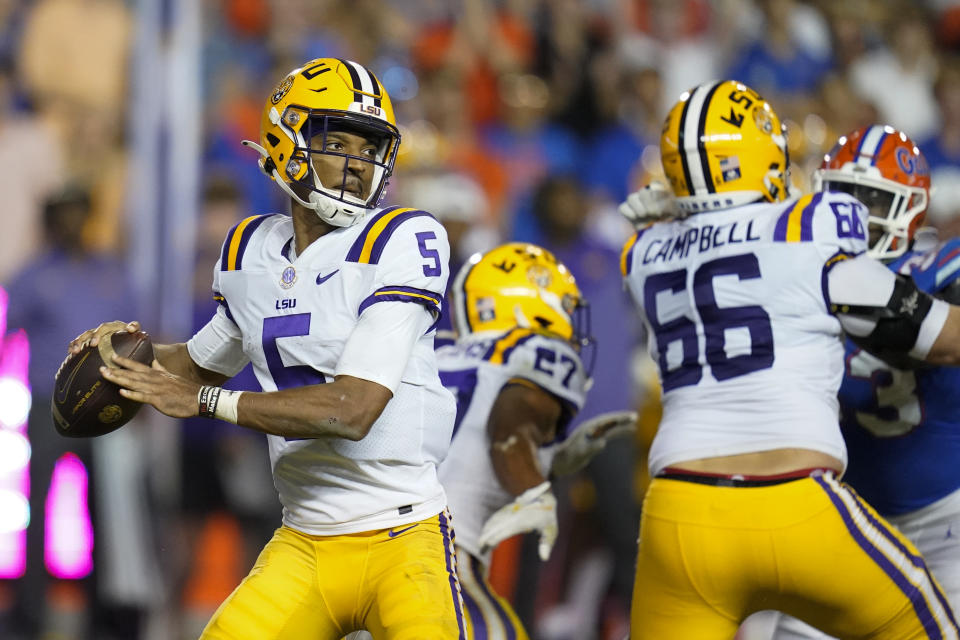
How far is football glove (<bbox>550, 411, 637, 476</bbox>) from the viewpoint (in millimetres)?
4387

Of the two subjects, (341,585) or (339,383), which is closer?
(339,383)

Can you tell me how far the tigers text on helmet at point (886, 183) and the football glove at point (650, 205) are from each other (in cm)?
50

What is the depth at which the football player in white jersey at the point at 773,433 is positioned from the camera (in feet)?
11.0

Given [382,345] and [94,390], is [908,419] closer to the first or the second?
[382,345]

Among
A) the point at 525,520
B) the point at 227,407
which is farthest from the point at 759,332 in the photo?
the point at 227,407

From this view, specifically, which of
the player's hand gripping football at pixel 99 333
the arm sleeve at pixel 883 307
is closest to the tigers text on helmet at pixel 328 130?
the player's hand gripping football at pixel 99 333

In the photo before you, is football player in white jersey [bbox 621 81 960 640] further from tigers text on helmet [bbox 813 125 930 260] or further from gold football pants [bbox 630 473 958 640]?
tigers text on helmet [bbox 813 125 930 260]

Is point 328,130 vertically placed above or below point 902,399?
above

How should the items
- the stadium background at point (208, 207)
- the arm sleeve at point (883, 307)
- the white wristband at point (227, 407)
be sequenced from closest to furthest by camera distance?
the white wristband at point (227, 407) → the arm sleeve at point (883, 307) → the stadium background at point (208, 207)

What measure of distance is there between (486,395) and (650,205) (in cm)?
84

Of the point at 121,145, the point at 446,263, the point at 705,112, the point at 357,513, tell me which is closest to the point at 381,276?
the point at 446,263

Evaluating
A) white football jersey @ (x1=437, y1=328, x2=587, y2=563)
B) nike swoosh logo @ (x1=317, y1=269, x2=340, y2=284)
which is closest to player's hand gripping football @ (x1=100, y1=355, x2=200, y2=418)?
nike swoosh logo @ (x1=317, y1=269, x2=340, y2=284)

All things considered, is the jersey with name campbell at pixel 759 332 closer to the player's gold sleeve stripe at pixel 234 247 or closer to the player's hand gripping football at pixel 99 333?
the player's gold sleeve stripe at pixel 234 247

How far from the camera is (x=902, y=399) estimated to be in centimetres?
401
